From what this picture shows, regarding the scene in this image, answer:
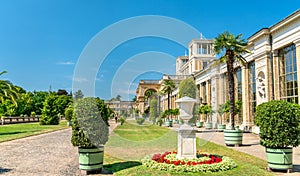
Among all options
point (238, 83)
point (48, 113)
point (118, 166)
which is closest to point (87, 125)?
point (118, 166)

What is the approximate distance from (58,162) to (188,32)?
24.6 feet

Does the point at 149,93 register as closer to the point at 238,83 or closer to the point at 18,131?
the point at 238,83

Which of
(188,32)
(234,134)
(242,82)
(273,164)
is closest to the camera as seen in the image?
(273,164)

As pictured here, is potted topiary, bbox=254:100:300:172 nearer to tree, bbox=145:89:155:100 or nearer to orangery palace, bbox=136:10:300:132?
orangery palace, bbox=136:10:300:132

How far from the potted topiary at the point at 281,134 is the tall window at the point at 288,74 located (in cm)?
1096

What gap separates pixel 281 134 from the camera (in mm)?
8523

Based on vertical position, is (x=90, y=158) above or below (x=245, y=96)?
below

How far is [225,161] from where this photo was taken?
9328mm

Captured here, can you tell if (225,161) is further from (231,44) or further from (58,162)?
(231,44)

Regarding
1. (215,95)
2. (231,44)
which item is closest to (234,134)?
(231,44)

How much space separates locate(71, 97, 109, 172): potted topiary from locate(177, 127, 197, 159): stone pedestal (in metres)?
2.56

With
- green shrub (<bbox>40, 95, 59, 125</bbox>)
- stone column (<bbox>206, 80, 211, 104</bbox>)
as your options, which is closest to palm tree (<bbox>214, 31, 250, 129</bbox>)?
stone column (<bbox>206, 80, 211, 104</bbox>)

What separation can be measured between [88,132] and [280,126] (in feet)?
19.2

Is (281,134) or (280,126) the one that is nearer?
(281,134)
